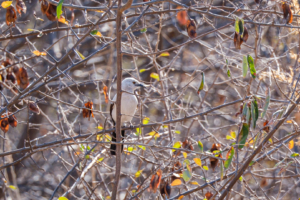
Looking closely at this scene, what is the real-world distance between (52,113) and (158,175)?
720 cm

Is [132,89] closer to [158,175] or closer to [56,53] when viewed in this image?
[158,175]

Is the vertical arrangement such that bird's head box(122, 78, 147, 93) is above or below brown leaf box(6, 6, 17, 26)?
below

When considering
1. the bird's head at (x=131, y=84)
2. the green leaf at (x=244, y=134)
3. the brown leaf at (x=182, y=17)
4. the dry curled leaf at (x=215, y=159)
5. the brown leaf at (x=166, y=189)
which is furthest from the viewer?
the bird's head at (x=131, y=84)

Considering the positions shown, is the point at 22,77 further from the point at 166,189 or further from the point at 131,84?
the point at 131,84

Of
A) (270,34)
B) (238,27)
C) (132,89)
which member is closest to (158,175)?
(238,27)

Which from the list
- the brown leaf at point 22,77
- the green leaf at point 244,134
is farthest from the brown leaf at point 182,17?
the brown leaf at point 22,77

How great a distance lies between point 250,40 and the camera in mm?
9648

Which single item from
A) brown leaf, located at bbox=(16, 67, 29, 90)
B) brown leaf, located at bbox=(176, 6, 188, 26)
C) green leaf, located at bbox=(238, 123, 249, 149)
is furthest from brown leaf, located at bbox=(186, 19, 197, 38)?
brown leaf, located at bbox=(16, 67, 29, 90)

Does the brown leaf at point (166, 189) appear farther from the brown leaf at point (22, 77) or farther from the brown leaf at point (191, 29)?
the brown leaf at point (22, 77)

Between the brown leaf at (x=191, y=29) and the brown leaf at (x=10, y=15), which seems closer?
the brown leaf at (x=191, y=29)

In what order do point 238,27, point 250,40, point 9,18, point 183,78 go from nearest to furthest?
point 238,27 → point 9,18 → point 183,78 → point 250,40

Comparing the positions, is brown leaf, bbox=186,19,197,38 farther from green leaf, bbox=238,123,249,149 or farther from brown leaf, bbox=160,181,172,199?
brown leaf, bbox=160,181,172,199

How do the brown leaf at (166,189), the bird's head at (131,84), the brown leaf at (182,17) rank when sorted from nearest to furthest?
the brown leaf at (166,189)
the brown leaf at (182,17)
the bird's head at (131,84)

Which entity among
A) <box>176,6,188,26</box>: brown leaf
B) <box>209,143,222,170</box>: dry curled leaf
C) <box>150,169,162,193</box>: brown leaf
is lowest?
<box>209,143,222,170</box>: dry curled leaf
